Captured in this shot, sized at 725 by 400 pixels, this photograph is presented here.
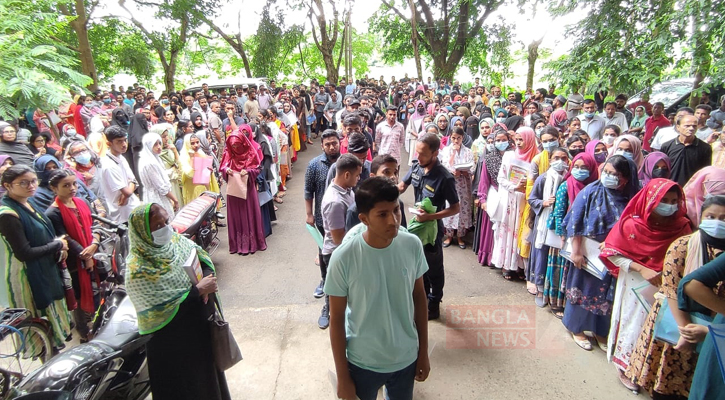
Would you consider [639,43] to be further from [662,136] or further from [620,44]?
[662,136]

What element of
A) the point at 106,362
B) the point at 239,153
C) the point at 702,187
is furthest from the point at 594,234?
the point at 239,153

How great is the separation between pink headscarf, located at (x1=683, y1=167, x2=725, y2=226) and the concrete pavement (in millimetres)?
1487

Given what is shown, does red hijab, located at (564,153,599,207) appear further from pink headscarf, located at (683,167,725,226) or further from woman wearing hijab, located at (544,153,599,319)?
pink headscarf, located at (683,167,725,226)

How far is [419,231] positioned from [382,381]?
1685 mm

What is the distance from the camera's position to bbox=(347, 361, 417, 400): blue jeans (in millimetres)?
1971

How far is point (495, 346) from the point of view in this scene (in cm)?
359

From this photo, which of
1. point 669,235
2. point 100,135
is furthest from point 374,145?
point 669,235

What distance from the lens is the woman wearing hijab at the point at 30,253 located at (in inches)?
123

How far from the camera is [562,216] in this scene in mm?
3691

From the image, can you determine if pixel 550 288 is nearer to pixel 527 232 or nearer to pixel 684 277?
pixel 527 232

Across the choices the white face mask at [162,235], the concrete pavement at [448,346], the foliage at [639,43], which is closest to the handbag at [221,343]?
the white face mask at [162,235]

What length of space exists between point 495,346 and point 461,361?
0.39 meters

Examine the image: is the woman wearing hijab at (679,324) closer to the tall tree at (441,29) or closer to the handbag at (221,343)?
the handbag at (221,343)

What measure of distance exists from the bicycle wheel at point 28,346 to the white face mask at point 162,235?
5.74ft
